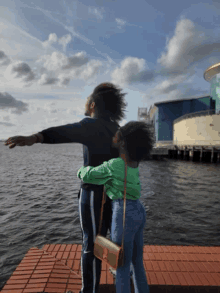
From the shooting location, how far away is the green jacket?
184 cm

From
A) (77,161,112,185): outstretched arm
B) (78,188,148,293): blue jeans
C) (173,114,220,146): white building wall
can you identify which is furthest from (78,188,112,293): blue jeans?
(173,114,220,146): white building wall

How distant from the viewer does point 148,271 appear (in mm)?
3219

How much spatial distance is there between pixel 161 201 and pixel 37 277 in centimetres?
945

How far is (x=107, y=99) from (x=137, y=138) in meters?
0.52

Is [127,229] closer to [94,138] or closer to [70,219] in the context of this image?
[94,138]

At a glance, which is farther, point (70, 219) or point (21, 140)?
→ point (70, 219)

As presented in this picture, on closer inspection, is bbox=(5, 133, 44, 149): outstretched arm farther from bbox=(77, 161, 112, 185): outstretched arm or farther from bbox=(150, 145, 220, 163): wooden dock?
bbox=(150, 145, 220, 163): wooden dock

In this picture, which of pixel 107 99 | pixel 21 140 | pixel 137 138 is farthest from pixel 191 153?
pixel 21 140

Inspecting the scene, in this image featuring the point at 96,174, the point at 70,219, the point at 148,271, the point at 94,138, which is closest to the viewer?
the point at 96,174

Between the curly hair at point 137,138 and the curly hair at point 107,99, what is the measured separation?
0.34 m

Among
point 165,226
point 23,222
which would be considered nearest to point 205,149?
point 165,226

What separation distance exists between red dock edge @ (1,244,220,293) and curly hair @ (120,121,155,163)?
199 cm

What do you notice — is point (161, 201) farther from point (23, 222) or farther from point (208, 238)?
point (23, 222)

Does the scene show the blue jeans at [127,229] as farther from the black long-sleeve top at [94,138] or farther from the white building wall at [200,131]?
the white building wall at [200,131]
